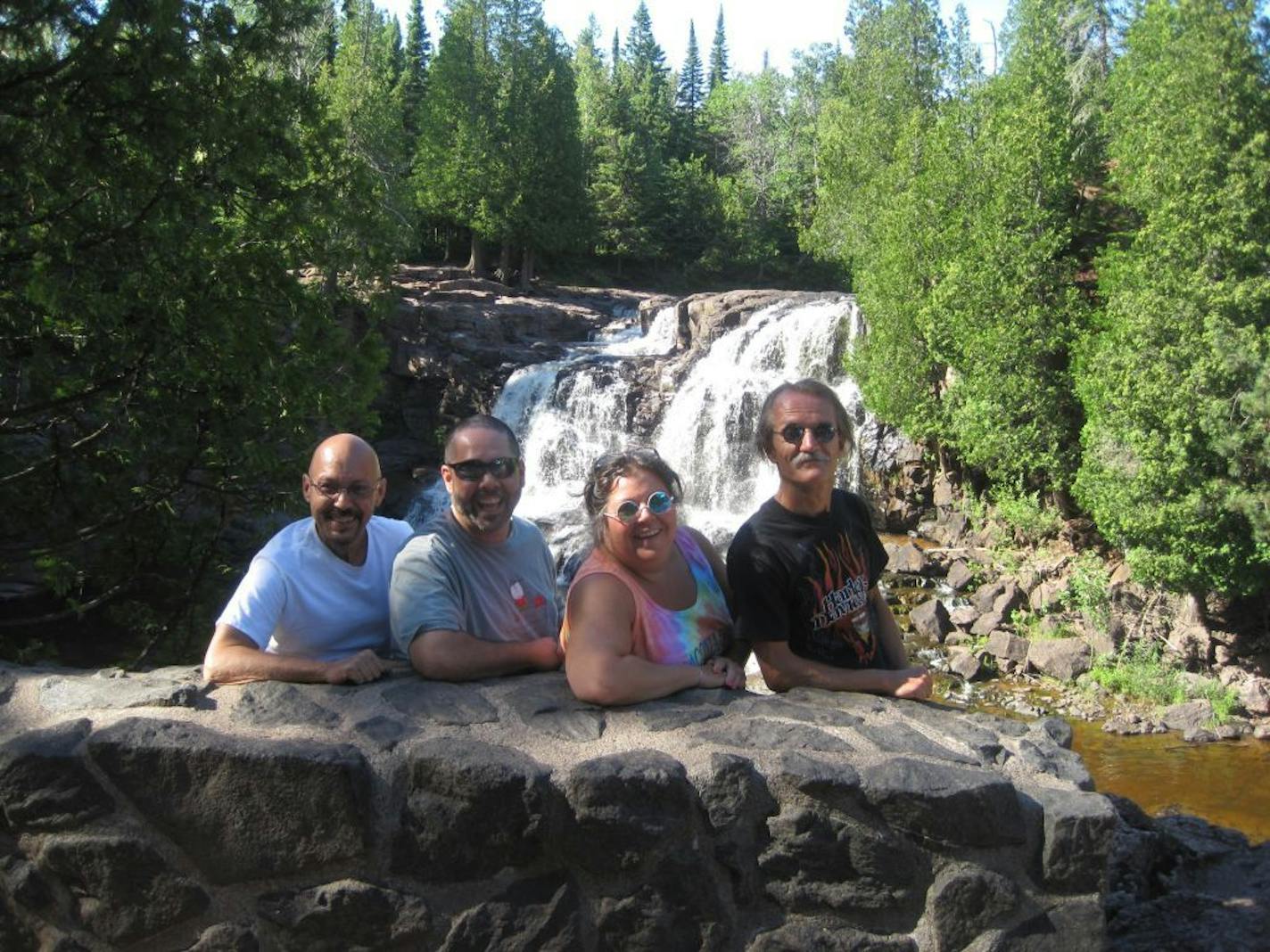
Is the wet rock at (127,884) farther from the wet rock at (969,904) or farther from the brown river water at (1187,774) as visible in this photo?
the brown river water at (1187,774)

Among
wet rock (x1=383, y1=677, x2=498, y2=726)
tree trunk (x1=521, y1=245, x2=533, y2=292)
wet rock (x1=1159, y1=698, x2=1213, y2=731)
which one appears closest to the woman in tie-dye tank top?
wet rock (x1=383, y1=677, x2=498, y2=726)

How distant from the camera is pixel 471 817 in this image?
87.3 inches

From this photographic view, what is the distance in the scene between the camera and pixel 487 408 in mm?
21422

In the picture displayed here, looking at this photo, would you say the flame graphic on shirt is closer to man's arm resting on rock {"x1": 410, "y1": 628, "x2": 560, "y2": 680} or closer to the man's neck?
the man's neck

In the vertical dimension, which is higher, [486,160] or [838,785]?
[486,160]

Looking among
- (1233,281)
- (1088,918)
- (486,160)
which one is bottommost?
(1088,918)

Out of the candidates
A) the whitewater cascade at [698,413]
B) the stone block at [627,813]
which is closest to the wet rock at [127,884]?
the stone block at [627,813]

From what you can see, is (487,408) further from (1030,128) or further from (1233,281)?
(1233,281)

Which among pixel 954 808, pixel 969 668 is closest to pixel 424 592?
pixel 954 808

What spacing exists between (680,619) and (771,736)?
1.32 feet

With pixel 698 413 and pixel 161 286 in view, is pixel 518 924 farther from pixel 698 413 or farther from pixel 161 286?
pixel 698 413

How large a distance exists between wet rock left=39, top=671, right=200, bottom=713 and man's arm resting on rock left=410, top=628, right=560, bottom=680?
0.54m

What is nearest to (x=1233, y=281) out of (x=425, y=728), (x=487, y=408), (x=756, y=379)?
(x=756, y=379)

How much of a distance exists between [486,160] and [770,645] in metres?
30.5
